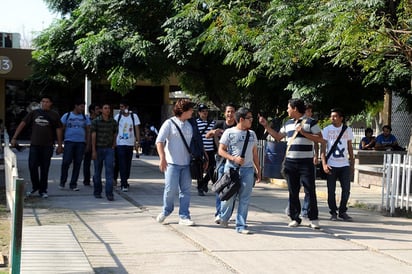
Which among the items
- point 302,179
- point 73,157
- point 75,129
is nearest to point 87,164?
point 73,157

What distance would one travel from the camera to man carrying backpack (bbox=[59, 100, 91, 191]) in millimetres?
11820

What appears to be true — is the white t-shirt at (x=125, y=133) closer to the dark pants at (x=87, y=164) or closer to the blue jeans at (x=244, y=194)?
the dark pants at (x=87, y=164)

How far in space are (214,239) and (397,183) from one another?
12.6 ft

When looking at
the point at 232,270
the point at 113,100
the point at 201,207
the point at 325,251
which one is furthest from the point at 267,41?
the point at 113,100

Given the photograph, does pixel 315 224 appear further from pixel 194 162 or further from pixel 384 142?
pixel 384 142

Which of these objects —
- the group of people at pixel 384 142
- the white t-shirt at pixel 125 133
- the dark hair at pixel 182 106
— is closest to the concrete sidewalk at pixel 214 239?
the white t-shirt at pixel 125 133

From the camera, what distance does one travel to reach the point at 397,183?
9719 millimetres

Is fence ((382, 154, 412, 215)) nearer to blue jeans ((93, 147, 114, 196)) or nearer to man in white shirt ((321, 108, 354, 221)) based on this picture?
man in white shirt ((321, 108, 354, 221))

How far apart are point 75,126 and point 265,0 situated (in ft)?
17.1

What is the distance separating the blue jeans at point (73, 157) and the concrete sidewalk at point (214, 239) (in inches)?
28.7

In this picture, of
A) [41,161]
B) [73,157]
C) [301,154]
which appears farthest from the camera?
[73,157]

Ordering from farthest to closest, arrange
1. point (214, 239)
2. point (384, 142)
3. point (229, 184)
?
1. point (384, 142)
2. point (229, 184)
3. point (214, 239)

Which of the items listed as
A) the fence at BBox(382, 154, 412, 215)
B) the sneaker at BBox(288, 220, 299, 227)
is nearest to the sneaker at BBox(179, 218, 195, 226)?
the sneaker at BBox(288, 220, 299, 227)

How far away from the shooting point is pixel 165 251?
6738mm
